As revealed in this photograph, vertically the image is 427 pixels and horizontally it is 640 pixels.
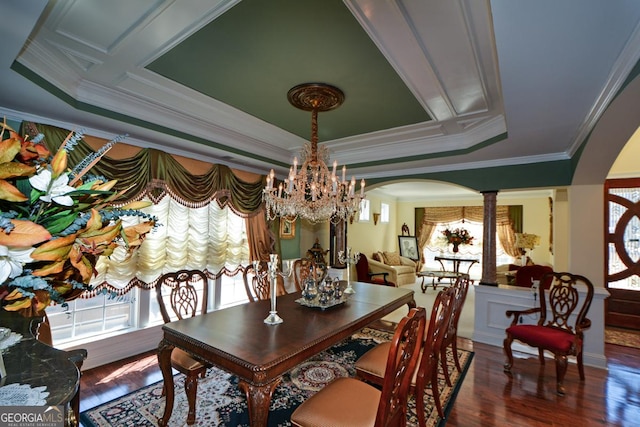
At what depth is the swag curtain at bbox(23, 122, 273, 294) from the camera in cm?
287

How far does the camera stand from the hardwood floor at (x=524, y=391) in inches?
85.9

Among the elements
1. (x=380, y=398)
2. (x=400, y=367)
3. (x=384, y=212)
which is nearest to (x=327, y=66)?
(x=400, y=367)

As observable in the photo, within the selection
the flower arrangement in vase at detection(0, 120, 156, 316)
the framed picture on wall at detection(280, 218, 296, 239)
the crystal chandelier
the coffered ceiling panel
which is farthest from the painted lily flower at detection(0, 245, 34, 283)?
the framed picture on wall at detection(280, 218, 296, 239)

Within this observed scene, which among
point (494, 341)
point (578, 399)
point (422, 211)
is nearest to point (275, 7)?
point (578, 399)

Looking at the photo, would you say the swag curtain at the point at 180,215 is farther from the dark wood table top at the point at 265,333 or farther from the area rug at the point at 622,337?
the area rug at the point at 622,337

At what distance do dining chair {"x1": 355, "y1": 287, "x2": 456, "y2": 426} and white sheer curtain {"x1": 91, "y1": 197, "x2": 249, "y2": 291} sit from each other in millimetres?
2499

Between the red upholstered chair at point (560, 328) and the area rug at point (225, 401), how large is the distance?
0.65m

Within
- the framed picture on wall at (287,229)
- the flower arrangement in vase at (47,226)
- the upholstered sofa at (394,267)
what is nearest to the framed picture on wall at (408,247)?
the upholstered sofa at (394,267)

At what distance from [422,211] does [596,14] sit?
8653 mm

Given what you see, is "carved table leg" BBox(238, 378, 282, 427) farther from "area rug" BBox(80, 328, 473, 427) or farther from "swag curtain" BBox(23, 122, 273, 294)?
"swag curtain" BBox(23, 122, 273, 294)

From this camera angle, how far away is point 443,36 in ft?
5.65

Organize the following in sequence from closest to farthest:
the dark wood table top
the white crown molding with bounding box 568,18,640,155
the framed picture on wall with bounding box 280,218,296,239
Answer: the white crown molding with bounding box 568,18,640,155 < the dark wood table top < the framed picture on wall with bounding box 280,218,296,239

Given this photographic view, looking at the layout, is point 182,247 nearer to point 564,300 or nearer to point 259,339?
point 259,339

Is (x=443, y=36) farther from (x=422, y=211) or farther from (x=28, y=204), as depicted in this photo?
(x=422, y=211)
